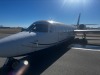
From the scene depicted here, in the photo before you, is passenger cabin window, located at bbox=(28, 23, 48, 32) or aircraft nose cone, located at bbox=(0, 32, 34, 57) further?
passenger cabin window, located at bbox=(28, 23, 48, 32)

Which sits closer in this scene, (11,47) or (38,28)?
(11,47)

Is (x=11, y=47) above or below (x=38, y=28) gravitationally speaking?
below

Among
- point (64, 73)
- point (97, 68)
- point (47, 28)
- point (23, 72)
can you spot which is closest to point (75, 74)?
point (64, 73)

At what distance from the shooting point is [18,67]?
7.46 metres

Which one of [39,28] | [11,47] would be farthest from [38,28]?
Answer: [11,47]

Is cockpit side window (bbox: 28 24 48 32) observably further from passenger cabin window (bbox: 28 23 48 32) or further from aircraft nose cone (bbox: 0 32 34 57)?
aircraft nose cone (bbox: 0 32 34 57)

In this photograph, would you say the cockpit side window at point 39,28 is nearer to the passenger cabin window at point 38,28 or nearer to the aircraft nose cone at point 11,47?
the passenger cabin window at point 38,28

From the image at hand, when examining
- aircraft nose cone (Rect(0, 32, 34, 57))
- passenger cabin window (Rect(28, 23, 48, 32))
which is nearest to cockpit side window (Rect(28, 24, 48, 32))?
passenger cabin window (Rect(28, 23, 48, 32))

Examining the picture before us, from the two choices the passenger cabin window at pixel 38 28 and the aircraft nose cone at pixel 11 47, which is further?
the passenger cabin window at pixel 38 28

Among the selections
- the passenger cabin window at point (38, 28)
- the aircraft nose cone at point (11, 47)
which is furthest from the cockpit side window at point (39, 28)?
the aircraft nose cone at point (11, 47)

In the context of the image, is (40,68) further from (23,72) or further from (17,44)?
(17,44)

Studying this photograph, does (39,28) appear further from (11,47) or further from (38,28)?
(11,47)

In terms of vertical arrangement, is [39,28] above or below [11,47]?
above

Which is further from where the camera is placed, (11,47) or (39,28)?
(39,28)
